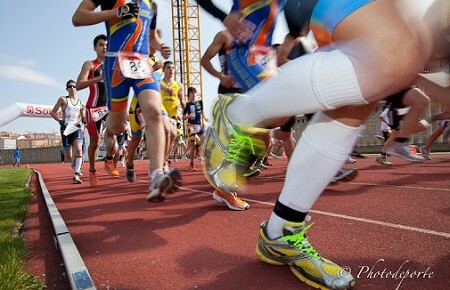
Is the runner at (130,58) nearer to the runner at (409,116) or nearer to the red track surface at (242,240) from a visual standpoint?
the red track surface at (242,240)

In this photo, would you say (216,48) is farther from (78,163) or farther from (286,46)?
(78,163)

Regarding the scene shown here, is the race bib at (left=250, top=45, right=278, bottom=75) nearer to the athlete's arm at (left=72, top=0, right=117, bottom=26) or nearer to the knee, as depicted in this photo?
the athlete's arm at (left=72, top=0, right=117, bottom=26)

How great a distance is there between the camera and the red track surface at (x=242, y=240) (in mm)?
1627

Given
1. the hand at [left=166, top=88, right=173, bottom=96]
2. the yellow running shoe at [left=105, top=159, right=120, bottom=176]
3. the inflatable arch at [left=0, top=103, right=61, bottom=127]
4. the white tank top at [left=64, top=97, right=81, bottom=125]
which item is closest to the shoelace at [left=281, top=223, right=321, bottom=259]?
the yellow running shoe at [left=105, top=159, right=120, bottom=176]

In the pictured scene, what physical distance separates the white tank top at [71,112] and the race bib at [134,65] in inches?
237

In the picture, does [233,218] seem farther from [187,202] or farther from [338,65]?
[338,65]

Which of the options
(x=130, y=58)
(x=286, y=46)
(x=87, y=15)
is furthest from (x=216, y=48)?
(x=286, y=46)

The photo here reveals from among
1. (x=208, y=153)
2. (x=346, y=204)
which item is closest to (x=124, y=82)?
(x=208, y=153)

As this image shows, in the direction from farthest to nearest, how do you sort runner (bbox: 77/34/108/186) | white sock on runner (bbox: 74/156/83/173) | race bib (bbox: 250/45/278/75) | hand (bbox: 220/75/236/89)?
white sock on runner (bbox: 74/156/83/173) < runner (bbox: 77/34/108/186) < hand (bbox: 220/75/236/89) < race bib (bbox: 250/45/278/75)

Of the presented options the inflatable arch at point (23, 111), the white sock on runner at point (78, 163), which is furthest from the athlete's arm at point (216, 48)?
the inflatable arch at point (23, 111)

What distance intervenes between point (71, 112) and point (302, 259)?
856 cm

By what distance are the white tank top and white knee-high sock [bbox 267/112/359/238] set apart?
829 centimetres

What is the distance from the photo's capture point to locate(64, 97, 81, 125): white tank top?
8920 millimetres

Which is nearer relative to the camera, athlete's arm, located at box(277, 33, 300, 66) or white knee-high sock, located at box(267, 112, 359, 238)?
white knee-high sock, located at box(267, 112, 359, 238)
